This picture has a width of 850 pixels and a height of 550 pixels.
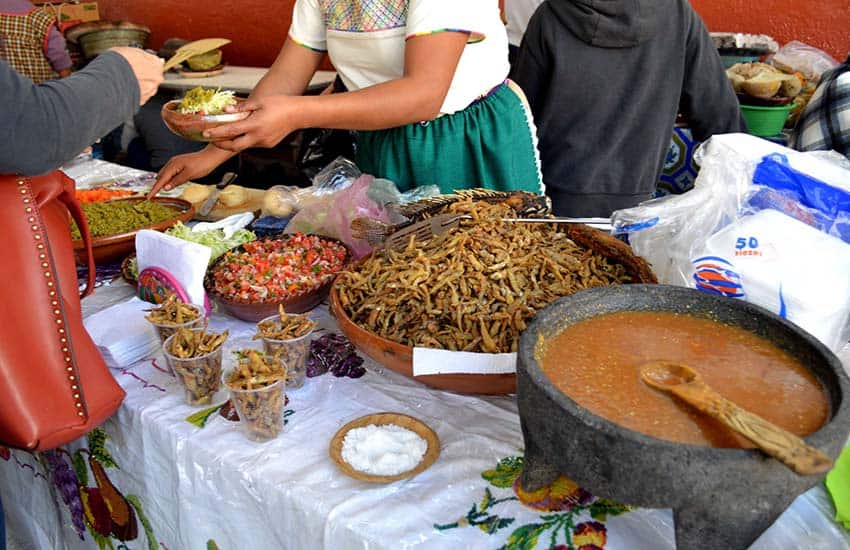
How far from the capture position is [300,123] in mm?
1760

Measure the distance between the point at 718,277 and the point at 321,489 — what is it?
35.1 inches

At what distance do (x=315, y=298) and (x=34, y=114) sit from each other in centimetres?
78

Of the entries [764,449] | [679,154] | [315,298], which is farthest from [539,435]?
[679,154]

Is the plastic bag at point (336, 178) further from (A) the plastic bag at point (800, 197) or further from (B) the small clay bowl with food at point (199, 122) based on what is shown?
(A) the plastic bag at point (800, 197)

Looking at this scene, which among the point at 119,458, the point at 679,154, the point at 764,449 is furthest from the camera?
the point at 679,154

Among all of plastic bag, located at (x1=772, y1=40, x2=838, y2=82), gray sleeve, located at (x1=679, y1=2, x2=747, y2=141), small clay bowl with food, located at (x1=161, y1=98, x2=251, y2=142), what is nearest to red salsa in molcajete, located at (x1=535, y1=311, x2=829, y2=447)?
small clay bowl with food, located at (x1=161, y1=98, x2=251, y2=142)

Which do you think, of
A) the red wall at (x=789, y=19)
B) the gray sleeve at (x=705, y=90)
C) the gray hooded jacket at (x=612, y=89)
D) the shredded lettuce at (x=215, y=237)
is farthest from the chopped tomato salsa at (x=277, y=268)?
the red wall at (x=789, y=19)

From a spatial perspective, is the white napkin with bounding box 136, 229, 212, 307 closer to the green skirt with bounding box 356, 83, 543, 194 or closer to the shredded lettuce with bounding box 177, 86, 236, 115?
the shredded lettuce with bounding box 177, 86, 236, 115

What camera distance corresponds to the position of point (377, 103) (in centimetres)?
183

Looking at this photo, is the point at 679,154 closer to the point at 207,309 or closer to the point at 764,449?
the point at 207,309

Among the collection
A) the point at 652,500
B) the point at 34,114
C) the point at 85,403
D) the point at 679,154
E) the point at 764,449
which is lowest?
the point at 679,154

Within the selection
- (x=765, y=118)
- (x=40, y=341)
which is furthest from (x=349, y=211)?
(x=765, y=118)

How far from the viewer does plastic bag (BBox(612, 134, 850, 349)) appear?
4.05 feet

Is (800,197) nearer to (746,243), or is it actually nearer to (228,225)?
(746,243)
